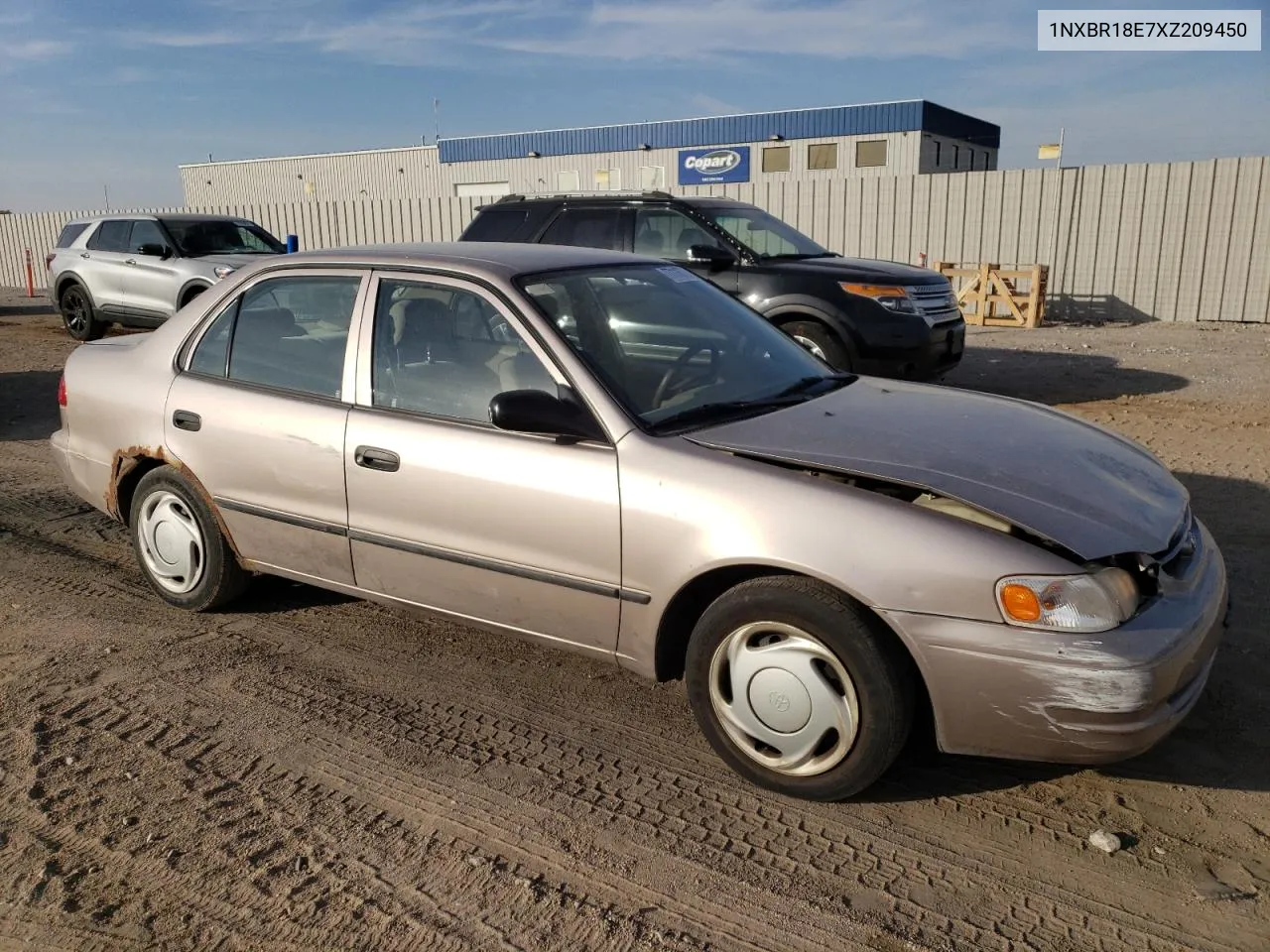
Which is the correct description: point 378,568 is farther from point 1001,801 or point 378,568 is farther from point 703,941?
point 1001,801

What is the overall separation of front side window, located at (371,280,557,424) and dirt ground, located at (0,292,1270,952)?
3.65ft

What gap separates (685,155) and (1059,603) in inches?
1222

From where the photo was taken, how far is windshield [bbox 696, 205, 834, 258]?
9.53 m

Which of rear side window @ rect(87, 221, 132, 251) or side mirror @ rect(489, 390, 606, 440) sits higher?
rear side window @ rect(87, 221, 132, 251)

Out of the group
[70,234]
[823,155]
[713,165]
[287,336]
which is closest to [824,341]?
[287,336]

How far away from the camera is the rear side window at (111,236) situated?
47.2 feet

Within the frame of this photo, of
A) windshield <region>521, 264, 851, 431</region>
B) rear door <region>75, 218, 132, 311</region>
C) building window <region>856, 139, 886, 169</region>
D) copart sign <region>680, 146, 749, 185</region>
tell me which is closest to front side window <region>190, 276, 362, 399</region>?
windshield <region>521, 264, 851, 431</region>

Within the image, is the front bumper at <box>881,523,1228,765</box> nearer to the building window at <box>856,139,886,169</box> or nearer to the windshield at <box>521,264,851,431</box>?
the windshield at <box>521,264,851,431</box>

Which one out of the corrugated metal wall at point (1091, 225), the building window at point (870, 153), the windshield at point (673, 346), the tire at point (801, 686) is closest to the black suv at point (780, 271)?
the windshield at point (673, 346)

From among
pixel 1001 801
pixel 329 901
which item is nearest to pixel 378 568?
pixel 329 901

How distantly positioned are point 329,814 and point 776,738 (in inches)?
54.5

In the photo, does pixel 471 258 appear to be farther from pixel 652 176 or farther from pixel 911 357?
pixel 652 176

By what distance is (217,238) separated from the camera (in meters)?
14.1

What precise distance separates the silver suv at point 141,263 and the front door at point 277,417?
9.16 metres
